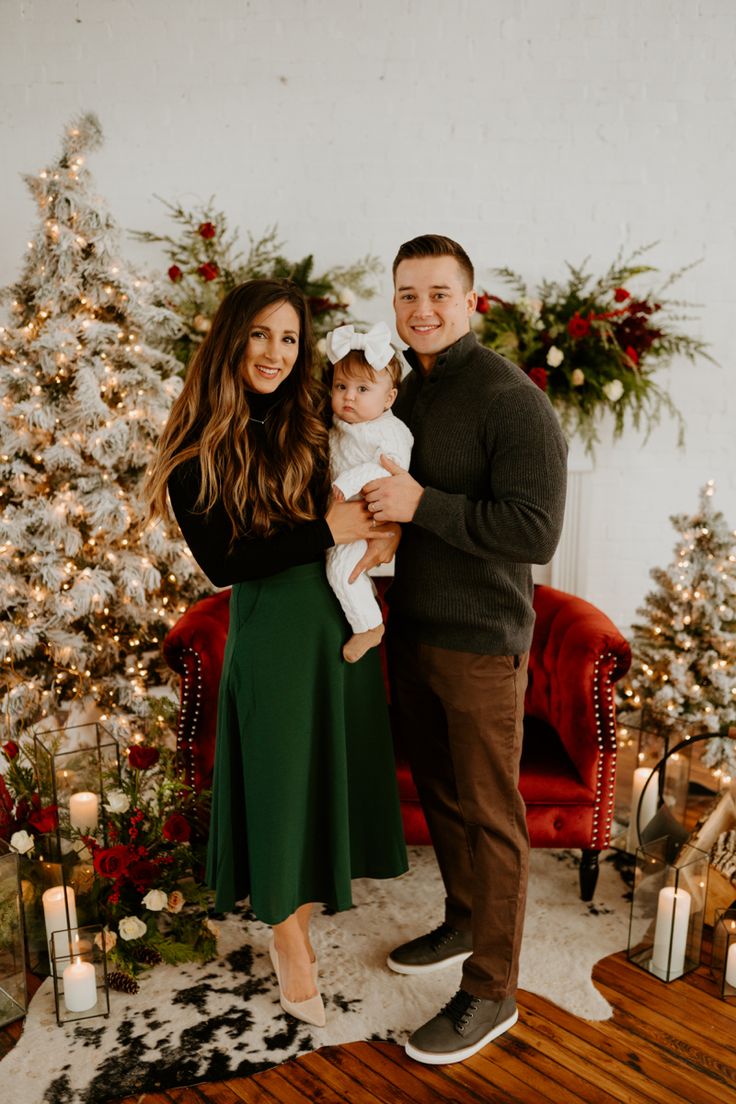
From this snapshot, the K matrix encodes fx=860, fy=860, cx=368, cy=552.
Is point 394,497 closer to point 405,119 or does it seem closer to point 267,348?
point 267,348

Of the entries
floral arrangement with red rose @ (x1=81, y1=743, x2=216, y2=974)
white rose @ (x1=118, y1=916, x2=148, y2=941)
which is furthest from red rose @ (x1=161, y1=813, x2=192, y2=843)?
white rose @ (x1=118, y1=916, x2=148, y2=941)

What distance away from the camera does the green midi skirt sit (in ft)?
6.18

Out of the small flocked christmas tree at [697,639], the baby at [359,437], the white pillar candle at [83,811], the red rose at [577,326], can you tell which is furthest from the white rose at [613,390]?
the white pillar candle at [83,811]

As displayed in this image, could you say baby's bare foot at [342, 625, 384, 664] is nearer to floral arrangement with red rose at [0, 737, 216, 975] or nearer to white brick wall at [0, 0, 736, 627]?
floral arrangement with red rose at [0, 737, 216, 975]

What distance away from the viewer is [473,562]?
188cm

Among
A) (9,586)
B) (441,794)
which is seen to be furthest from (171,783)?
(9,586)

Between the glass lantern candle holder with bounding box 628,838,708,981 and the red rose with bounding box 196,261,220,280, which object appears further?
the red rose with bounding box 196,261,220,280

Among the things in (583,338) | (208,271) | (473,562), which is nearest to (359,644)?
(473,562)

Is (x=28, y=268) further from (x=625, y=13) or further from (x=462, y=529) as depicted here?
(x=625, y=13)

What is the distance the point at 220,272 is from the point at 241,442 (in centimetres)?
180

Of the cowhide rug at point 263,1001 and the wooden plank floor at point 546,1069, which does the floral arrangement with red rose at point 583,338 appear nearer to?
the cowhide rug at point 263,1001

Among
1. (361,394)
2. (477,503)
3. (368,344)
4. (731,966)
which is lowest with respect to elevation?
(731,966)

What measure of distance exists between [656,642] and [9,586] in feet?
7.40

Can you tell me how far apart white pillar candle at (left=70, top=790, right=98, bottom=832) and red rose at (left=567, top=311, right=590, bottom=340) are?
2389 millimetres
